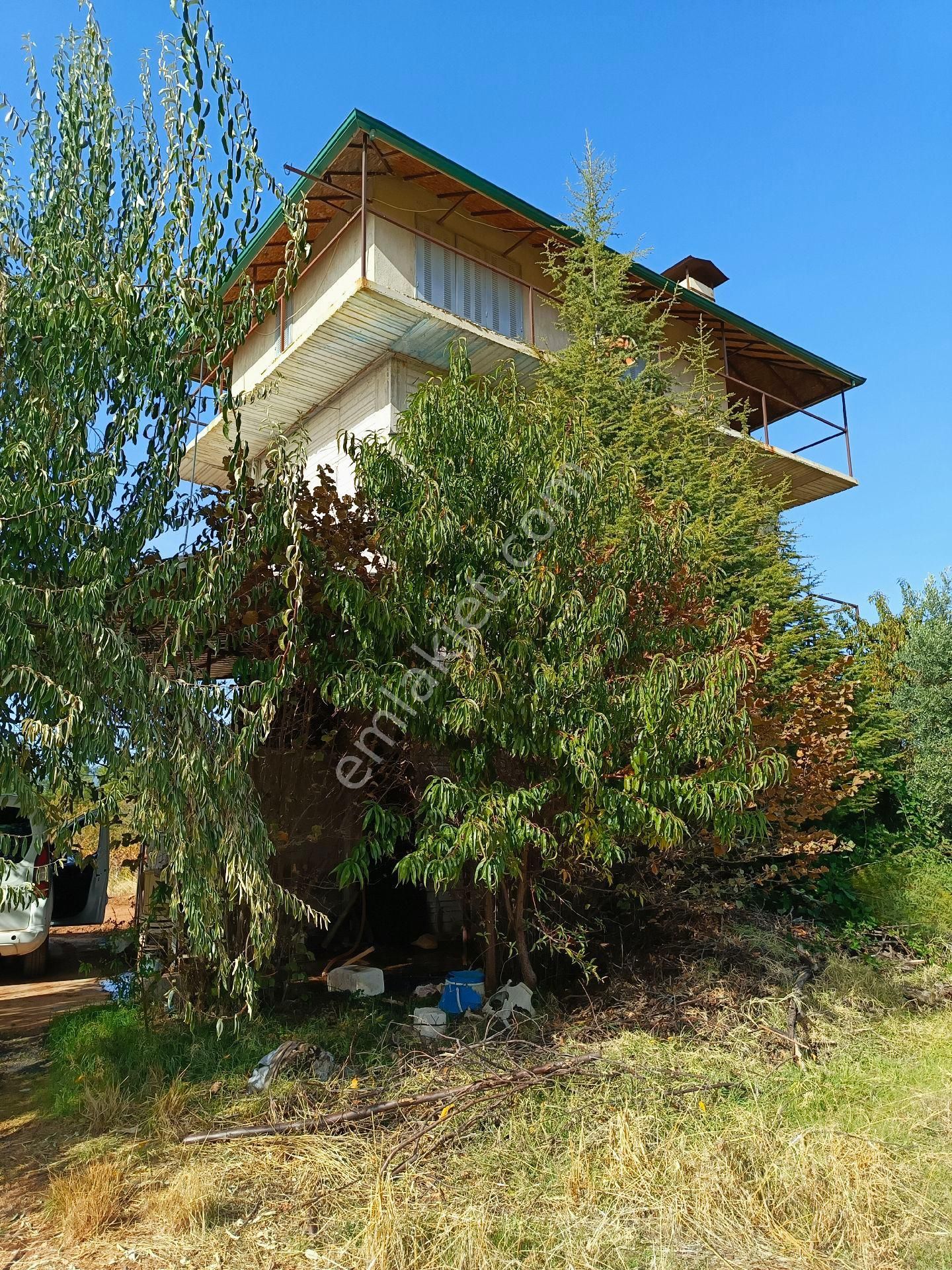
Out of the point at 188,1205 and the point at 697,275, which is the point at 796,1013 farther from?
the point at 697,275

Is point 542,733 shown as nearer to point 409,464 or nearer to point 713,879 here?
point 409,464

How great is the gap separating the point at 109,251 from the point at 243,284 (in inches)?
32.8

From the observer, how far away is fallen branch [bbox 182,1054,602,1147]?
4855 millimetres

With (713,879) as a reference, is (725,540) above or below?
above

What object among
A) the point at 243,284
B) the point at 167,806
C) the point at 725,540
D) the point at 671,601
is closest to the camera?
the point at 167,806

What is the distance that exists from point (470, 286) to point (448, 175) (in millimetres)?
1389

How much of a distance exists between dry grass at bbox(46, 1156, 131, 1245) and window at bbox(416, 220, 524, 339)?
10.2 m

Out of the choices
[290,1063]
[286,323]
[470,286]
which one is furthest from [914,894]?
[286,323]

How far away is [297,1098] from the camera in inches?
208

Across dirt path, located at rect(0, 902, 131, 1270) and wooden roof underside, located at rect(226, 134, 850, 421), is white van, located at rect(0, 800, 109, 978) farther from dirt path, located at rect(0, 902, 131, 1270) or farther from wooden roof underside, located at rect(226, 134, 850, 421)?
wooden roof underside, located at rect(226, 134, 850, 421)

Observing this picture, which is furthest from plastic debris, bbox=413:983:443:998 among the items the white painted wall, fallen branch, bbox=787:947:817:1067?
the white painted wall

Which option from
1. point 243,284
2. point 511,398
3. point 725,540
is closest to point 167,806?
point 243,284

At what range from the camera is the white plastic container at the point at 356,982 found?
7.81 m

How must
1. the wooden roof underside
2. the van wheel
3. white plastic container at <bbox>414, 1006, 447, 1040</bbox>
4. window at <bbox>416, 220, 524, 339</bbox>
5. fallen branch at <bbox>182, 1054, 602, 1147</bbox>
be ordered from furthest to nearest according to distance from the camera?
1. window at <bbox>416, 220, 524, 339</bbox>
2. the wooden roof underside
3. the van wheel
4. white plastic container at <bbox>414, 1006, 447, 1040</bbox>
5. fallen branch at <bbox>182, 1054, 602, 1147</bbox>
